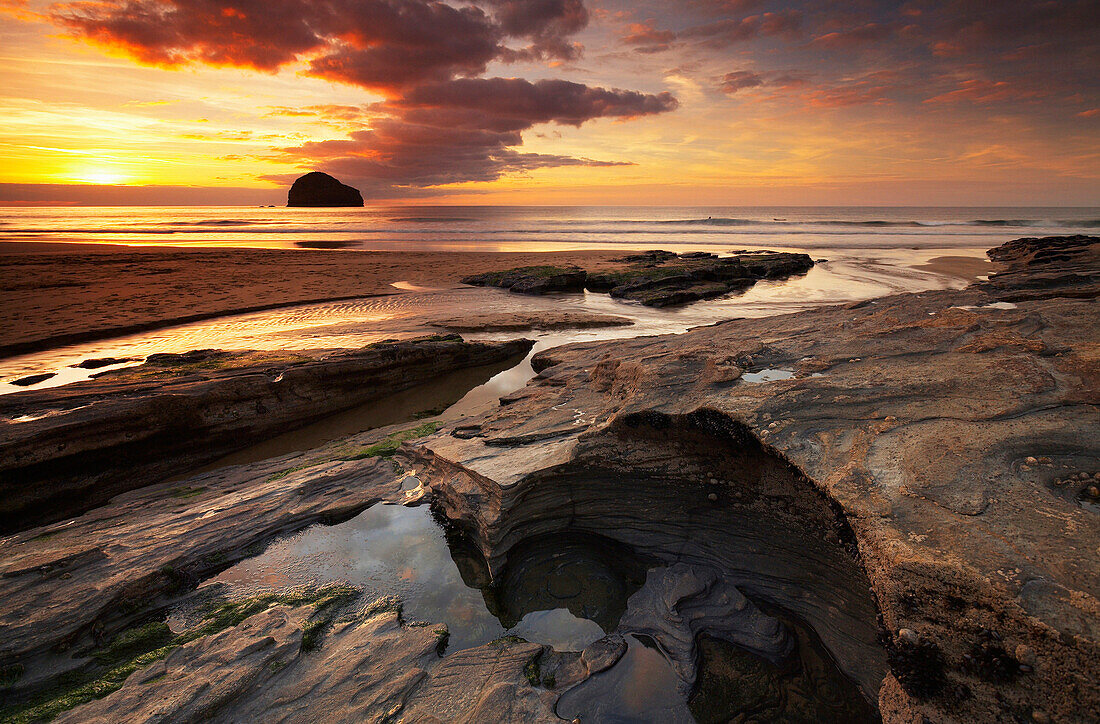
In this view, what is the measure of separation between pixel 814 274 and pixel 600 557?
24657 mm

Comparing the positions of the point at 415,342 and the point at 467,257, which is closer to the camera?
the point at 415,342

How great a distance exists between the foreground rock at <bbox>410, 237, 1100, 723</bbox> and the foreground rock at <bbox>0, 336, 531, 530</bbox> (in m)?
3.47

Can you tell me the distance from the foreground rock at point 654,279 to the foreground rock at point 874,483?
12.2 metres

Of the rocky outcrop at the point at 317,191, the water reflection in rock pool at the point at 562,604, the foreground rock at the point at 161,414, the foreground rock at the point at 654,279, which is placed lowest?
the water reflection in rock pool at the point at 562,604

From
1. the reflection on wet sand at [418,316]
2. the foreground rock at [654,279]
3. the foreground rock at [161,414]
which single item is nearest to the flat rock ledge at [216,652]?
the foreground rock at [161,414]

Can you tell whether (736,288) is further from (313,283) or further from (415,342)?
(313,283)

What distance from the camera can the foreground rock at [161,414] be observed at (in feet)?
19.7

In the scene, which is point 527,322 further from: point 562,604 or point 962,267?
point 962,267

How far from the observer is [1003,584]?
2633 millimetres

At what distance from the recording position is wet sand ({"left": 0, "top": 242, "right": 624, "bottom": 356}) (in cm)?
1388

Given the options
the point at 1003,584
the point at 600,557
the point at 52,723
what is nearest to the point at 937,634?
the point at 1003,584

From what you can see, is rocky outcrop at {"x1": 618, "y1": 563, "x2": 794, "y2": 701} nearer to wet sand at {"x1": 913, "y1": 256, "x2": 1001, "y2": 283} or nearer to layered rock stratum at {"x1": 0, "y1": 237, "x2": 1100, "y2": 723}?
layered rock stratum at {"x1": 0, "y1": 237, "x2": 1100, "y2": 723}

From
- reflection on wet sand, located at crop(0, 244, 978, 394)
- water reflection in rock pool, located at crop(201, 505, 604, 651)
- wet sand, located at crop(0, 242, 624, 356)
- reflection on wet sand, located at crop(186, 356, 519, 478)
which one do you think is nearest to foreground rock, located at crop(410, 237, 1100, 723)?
water reflection in rock pool, located at crop(201, 505, 604, 651)

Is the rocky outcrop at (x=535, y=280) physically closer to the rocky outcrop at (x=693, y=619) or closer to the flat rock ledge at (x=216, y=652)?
the flat rock ledge at (x=216, y=652)
